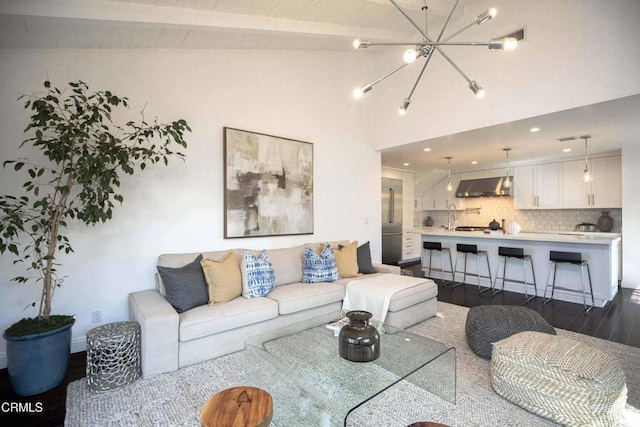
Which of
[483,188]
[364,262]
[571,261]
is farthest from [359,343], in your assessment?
[483,188]

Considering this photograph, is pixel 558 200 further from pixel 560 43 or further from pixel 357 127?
pixel 357 127

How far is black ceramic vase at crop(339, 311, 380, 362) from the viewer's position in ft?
6.63

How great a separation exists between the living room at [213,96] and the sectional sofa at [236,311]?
1.32 ft

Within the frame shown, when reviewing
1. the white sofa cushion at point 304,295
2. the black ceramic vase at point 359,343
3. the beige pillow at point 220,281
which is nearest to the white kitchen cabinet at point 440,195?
the white sofa cushion at point 304,295

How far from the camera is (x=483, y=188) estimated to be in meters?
7.16

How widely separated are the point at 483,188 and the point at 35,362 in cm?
789

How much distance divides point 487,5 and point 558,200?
14.6ft

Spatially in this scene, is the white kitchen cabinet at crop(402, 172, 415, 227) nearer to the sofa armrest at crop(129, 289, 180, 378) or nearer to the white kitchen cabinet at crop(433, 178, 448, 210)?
the white kitchen cabinet at crop(433, 178, 448, 210)

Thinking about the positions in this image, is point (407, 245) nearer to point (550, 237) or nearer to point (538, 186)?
point (538, 186)

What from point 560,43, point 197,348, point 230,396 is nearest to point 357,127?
point 560,43

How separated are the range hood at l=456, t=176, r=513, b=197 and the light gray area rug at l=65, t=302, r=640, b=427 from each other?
15.7 feet

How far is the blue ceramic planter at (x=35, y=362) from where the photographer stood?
2158mm

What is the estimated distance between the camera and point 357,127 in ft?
17.0

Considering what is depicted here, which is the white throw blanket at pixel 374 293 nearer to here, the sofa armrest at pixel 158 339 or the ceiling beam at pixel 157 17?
the sofa armrest at pixel 158 339
